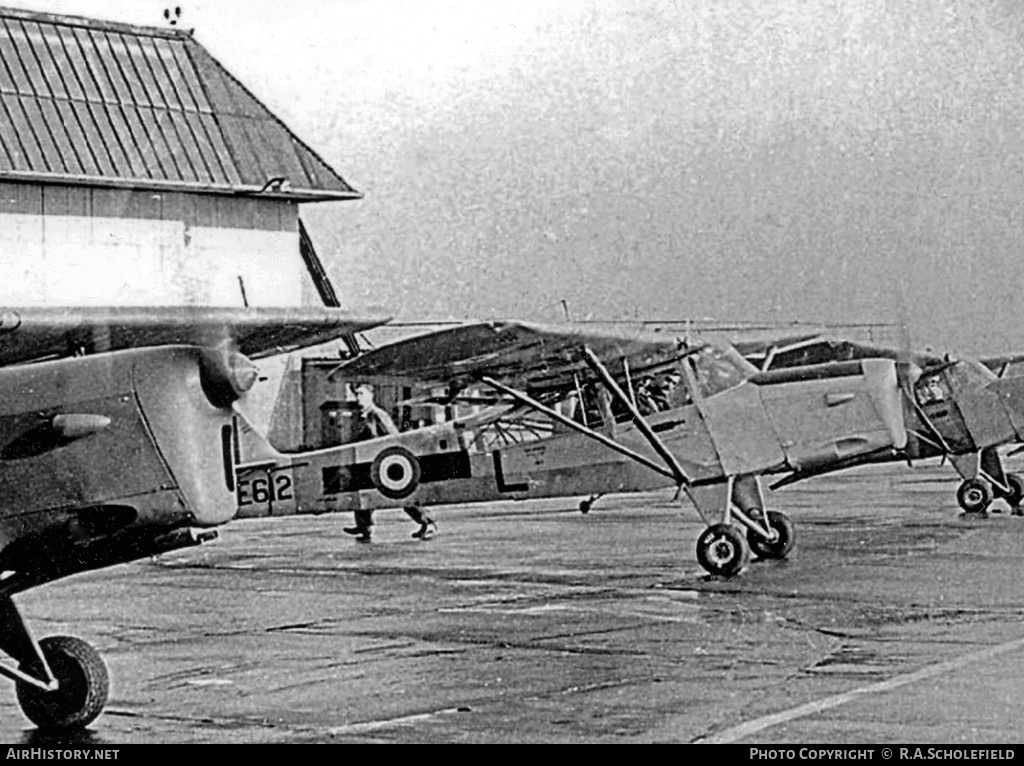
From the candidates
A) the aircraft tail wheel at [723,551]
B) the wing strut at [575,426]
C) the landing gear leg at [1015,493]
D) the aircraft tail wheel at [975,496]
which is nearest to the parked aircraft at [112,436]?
the wing strut at [575,426]

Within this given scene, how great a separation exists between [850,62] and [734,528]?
174 inches

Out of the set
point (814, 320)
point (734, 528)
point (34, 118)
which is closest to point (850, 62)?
point (814, 320)

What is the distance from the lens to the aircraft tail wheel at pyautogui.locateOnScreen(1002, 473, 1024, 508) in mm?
16484

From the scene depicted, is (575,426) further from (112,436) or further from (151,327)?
(112,436)

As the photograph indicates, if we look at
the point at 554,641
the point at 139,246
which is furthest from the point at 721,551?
the point at 139,246

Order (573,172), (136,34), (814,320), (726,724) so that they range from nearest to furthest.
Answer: (726,724)
(573,172)
(136,34)
(814,320)

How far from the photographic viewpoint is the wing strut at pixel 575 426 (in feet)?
34.9

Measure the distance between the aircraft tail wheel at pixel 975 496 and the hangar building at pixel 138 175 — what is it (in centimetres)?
966

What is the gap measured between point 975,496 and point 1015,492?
2.17 ft

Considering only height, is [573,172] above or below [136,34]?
below

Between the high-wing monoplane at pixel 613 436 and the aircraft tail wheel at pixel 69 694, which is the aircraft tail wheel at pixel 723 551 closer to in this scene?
the high-wing monoplane at pixel 613 436

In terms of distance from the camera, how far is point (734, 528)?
Answer: 1045 centimetres

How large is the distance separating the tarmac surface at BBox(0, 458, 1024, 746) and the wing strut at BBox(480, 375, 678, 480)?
70 centimetres
